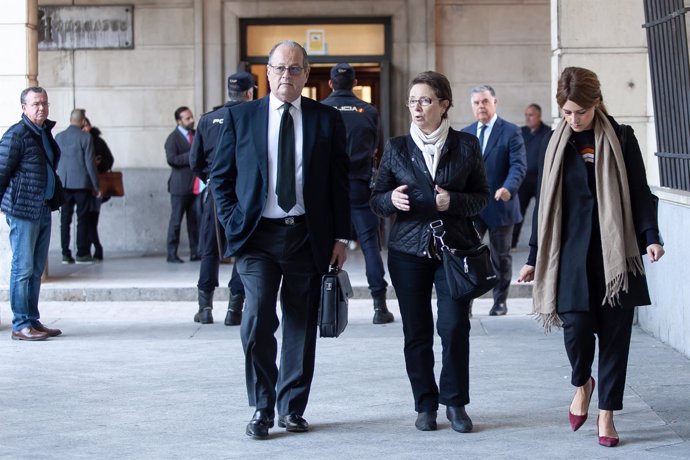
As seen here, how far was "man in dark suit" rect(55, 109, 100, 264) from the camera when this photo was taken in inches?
590

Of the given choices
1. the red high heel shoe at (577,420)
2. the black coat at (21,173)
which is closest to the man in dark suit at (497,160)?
the black coat at (21,173)

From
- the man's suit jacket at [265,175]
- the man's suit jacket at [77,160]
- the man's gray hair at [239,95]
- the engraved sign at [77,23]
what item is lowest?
the man's suit jacket at [265,175]

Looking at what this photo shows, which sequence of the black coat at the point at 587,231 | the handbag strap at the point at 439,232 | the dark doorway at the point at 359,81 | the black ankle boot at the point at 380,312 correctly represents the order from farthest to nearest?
the dark doorway at the point at 359,81, the black ankle boot at the point at 380,312, the handbag strap at the point at 439,232, the black coat at the point at 587,231

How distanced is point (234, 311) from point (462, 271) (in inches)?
170

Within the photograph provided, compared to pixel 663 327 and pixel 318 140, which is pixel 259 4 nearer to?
pixel 663 327

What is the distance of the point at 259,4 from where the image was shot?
16391mm

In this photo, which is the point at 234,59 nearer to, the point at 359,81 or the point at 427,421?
the point at 359,81

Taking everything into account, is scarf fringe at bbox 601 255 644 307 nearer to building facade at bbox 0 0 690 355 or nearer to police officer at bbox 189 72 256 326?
police officer at bbox 189 72 256 326

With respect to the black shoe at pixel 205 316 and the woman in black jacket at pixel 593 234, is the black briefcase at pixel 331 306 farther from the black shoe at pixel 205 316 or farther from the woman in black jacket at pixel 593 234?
the black shoe at pixel 205 316

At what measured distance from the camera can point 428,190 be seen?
665 centimetres

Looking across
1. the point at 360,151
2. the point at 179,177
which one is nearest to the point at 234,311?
the point at 360,151

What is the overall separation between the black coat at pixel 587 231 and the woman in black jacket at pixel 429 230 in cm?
55

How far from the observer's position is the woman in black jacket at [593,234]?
626 cm

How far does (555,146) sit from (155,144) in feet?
35.4
